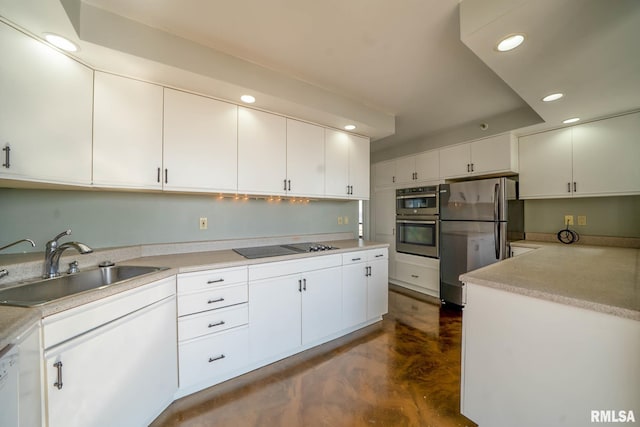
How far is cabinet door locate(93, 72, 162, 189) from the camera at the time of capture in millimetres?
1606

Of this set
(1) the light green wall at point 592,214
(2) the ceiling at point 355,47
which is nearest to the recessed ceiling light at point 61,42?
(2) the ceiling at point 355,47

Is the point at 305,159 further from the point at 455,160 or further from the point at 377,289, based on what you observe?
the point at 455,160

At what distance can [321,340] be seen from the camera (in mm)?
2330

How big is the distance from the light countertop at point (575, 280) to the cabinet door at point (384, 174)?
252 cm

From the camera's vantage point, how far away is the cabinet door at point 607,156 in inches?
89.3

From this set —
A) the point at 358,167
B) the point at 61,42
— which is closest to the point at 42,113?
the point at 61,42

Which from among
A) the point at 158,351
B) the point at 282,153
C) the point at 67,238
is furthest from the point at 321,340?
the point at 67,238

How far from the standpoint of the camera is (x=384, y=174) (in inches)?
168

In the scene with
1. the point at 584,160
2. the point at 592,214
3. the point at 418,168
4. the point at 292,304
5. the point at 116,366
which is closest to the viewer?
the point at 116,366

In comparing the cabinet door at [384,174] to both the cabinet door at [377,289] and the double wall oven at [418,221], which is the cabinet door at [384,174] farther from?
the cabinet door at [377,289]

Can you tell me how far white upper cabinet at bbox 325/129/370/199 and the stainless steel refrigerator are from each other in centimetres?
121

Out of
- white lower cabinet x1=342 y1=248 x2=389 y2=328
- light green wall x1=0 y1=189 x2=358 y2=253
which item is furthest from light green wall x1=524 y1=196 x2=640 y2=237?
light green wall x1=0 y1=189 x2=358 y2=253

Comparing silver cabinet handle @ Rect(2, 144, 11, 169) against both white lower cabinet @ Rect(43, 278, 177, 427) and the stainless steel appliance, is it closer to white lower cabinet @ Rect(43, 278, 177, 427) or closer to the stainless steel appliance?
white lower cabinet @ Rect(43, 278, 177, 427)

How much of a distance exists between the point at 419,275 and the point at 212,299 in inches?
119
